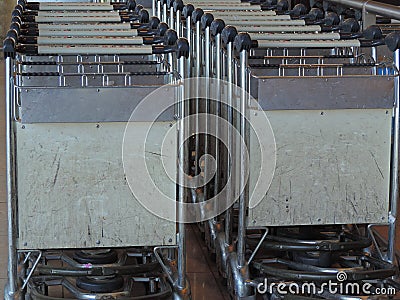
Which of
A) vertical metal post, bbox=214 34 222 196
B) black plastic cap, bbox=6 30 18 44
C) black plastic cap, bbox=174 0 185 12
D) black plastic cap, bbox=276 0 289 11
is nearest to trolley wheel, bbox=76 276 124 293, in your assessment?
vertical metal post, bbox=214 34 222 196

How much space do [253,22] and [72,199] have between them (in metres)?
1.46

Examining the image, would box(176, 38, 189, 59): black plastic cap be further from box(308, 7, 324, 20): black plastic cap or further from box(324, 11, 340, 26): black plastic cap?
box(308, 7, 324, 20): black plastic cap

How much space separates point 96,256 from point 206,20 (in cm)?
117

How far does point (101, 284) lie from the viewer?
3373 millimetres

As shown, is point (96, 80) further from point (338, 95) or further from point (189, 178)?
point (338, 95)

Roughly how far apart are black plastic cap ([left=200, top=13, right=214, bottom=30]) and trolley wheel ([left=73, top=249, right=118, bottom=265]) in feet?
3.63

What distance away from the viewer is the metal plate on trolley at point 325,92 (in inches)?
126

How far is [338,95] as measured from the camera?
10.6 feet

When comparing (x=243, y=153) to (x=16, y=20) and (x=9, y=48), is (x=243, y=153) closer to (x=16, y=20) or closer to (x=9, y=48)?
(x=9, y=48)

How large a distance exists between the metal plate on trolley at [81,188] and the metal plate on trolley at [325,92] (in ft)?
1.29
